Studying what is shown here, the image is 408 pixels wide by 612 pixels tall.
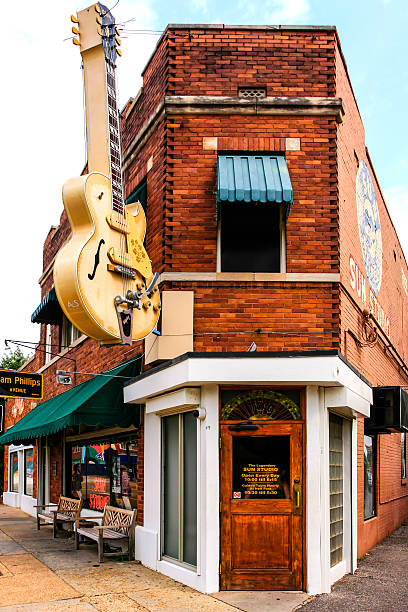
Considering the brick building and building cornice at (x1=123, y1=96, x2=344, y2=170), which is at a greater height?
building cornice at (x1=123, y1=96, x2=344, y2=170)

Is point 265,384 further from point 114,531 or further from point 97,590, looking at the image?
point 114,531

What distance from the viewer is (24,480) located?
23219mm

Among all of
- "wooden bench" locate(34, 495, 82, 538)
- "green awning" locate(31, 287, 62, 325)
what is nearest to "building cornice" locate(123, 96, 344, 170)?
"green awning" locate(31, 287, 62, 325)

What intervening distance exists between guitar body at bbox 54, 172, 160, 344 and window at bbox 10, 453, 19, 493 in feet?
55.0

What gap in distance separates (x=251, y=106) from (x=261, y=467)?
214 inches

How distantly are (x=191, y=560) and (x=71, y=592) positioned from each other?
5.49ft

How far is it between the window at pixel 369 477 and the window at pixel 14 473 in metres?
14.5

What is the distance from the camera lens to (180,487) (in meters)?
10.2

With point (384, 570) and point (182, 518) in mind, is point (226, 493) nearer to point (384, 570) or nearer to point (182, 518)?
point (182, 518)

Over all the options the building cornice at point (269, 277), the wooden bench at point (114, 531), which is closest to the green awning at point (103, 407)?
the wooden bench at point (114, 531)

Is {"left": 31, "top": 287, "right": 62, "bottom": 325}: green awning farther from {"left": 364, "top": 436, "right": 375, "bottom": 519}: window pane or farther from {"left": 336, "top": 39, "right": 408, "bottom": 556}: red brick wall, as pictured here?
{"left": 364, "top": 436, "right": 375, "bottom": 519}: window pane

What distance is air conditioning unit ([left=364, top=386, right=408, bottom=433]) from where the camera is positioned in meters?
12.4

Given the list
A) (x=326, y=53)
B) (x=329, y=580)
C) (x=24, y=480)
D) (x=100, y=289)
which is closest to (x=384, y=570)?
(x=329, y=580)

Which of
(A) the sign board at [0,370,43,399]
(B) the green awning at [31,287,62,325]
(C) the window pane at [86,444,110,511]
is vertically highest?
(B) the green awning at [31,287,62,325]
